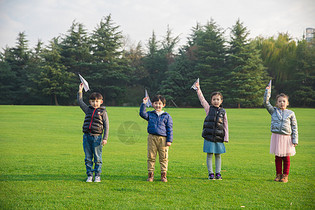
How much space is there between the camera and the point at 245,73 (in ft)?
166

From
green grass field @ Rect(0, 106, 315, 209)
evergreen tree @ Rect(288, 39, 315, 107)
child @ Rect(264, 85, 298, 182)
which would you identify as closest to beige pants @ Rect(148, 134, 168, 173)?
green grass field @ Rect(0, 106, 315, 209)

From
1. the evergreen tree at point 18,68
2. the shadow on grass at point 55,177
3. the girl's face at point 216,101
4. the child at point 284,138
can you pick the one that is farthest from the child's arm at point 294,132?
the evergreen tree at point 18,68

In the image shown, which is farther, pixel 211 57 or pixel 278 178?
pixel 211 57

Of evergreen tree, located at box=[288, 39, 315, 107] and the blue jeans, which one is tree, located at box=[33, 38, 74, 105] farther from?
the blue jeans

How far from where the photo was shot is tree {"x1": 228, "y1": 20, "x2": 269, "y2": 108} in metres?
48.7

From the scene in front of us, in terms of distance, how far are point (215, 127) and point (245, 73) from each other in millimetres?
46713

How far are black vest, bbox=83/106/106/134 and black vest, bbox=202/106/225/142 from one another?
7.35 ft

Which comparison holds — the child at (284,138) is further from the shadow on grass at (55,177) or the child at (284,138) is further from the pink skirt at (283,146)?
the shadow on grass at (55,177)

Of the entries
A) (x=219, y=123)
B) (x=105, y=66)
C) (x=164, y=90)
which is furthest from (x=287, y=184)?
(x=105, y=66)

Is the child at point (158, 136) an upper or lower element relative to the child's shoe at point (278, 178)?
upper

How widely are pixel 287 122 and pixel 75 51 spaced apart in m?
52.7

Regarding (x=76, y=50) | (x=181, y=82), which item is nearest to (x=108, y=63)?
(x=76, y=50)

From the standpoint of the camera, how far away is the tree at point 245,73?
48719mm

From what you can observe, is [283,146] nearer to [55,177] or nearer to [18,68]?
[55,177]
